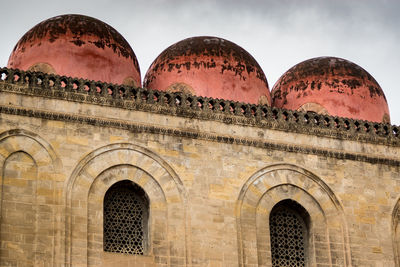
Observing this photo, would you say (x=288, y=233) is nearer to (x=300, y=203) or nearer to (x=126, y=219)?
(x=300, y=203)

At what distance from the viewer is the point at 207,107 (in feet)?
63.5

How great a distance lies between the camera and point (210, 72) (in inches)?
822

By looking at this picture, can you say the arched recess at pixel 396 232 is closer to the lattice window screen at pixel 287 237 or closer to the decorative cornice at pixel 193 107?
the decorative cornice at pixel 193 107

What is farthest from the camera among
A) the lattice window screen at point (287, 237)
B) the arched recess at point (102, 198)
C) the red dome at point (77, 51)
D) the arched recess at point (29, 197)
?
the red dome at point (77, 51)

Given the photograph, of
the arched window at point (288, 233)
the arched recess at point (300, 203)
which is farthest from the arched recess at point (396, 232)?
the arched window at point (288, 233)

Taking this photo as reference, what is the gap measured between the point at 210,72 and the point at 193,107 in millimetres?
1821

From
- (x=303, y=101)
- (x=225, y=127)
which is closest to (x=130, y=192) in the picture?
(x=225, y=127)

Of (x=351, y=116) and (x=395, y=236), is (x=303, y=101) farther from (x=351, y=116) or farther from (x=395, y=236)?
(x=395, y=236)

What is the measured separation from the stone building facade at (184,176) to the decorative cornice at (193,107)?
0.08ft

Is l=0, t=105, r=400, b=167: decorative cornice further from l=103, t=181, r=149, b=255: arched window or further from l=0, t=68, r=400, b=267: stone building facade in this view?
l=103, t=181, r=149, b=255: arched window

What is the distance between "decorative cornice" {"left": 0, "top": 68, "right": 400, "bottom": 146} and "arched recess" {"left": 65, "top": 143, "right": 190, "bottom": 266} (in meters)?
0.99

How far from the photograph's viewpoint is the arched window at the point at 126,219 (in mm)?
18016

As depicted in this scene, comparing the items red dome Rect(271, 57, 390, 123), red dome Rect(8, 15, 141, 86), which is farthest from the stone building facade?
red dome Rect(271, 57, 390, 123)

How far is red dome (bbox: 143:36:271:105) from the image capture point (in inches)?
818
